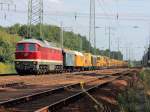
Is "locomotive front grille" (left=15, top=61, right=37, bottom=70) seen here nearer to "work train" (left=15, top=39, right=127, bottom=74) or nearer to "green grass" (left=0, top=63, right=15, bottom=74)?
"work train" (left=15, top=39, right=127, bottom=74)

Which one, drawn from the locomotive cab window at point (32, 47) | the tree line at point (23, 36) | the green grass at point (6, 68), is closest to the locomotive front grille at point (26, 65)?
the locomotive cab window at point (32, 47)

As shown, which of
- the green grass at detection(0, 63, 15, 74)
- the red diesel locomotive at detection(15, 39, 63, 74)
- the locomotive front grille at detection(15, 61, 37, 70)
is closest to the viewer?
the locomotive front grille at detection(15, 61, 37, 70)

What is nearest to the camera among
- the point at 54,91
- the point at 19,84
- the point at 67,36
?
the point at 54,91

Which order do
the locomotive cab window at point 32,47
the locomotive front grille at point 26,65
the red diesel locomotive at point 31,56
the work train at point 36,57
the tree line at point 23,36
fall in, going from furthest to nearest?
the tree line at point 23,36 < the locomotive cab window at point 32,47 < the work train at point 36,57 < the red diesel locomotive at point 31,56 < the locomotive front grille at point 26,65

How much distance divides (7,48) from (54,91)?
139 feet

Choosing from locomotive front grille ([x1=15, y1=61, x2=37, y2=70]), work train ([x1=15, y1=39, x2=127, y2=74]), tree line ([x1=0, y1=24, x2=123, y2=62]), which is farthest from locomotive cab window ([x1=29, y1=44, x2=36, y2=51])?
tree line ([x1=0, y1=24, x2=123, y2=62])

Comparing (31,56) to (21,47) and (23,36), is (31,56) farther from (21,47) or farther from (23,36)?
(23,36)

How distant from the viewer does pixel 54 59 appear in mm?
50469

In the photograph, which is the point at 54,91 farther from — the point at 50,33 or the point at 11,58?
the point at 50,33

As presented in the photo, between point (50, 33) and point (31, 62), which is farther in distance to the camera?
point (50, 33)

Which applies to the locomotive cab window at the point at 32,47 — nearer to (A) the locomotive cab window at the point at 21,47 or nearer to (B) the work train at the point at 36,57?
(B) the work train at the point at 36,57

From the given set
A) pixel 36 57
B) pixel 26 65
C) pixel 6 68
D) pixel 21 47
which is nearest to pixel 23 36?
pixel 6 68

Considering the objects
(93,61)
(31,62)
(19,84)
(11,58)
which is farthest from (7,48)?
(19,84)

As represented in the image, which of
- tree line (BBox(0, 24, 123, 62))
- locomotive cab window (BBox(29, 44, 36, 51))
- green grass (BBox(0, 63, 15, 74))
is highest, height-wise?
tree line (BBox(0, 24, 123, 62))
